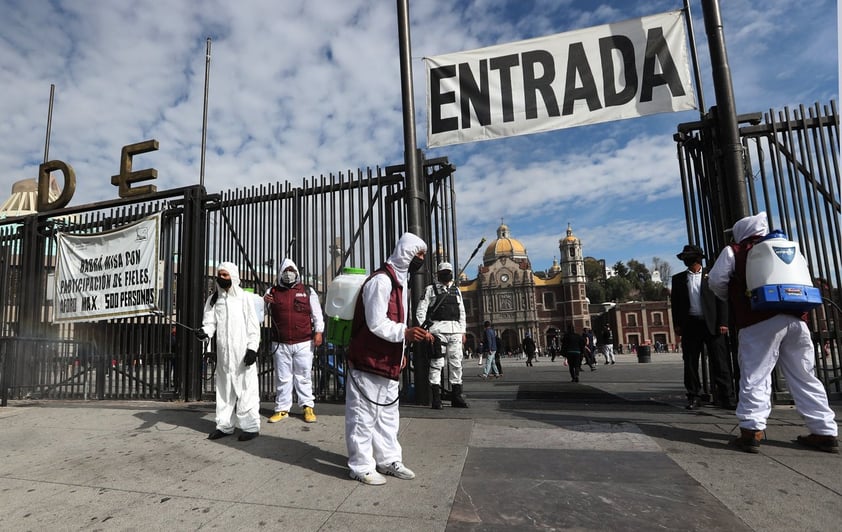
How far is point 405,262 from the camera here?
3.77 metres

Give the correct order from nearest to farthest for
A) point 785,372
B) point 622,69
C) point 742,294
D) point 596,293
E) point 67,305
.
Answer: point 785,372 < point 742,294 < point 622,69 < point 67,305 < point 596,293

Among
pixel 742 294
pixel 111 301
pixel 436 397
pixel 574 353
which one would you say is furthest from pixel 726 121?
pixel 111 301

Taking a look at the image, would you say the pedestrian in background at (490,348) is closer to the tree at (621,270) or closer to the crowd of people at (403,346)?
the crowd of people at (403,346)

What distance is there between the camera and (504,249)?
255ft

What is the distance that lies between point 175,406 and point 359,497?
4.80 metres

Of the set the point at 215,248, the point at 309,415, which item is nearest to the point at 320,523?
the point at 309,415

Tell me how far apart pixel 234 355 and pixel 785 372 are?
4.99 metres

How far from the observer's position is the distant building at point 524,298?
73188 mm

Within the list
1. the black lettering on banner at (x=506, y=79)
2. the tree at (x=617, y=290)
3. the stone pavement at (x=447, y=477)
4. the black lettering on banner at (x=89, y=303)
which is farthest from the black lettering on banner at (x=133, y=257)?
the tree at (x=617, y=290)

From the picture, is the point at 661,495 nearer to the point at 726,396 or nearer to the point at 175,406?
the point at 726,396

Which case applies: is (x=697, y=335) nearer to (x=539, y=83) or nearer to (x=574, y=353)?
(x=539, y=83)

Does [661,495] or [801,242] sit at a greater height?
[801,242]

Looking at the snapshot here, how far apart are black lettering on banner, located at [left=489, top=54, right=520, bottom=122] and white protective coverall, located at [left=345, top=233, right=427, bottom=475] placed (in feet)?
12.9

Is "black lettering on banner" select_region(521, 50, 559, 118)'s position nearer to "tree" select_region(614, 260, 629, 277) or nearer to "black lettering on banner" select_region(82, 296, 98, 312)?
"black lettering on banner" select_region(82, 296, 98, 312)
